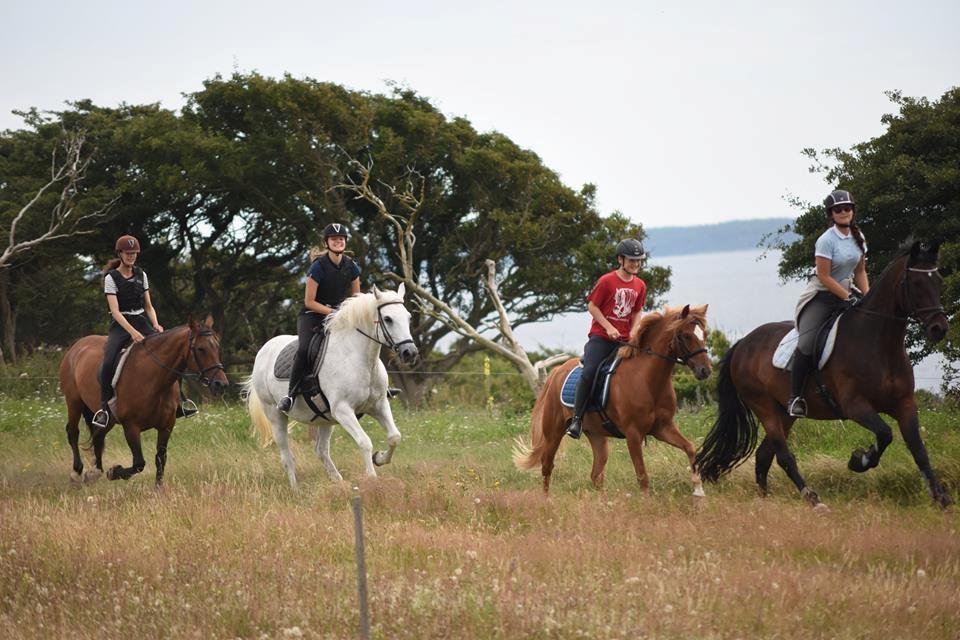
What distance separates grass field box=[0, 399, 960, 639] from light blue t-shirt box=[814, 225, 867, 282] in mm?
2138

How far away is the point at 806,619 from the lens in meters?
6.64

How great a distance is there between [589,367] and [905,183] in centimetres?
1236

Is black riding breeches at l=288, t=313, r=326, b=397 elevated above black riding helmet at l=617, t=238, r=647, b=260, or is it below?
below

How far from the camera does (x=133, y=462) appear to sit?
508 inches

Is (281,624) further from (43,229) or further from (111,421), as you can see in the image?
(43,229)

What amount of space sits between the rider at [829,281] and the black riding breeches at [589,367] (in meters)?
1.71

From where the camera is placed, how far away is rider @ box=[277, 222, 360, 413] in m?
12.3

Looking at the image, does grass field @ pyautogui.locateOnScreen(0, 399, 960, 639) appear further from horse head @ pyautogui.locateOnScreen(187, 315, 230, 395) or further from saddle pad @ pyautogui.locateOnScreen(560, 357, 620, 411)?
horse head @ pyautogui.locateOnScreen(187, 315, 230, 395)

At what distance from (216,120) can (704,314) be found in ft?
77.6

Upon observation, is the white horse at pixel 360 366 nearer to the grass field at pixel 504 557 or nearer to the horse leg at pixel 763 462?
the grass field at pixel 504 557

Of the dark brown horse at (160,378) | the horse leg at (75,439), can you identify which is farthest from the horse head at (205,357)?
the horse leg at (75,439)

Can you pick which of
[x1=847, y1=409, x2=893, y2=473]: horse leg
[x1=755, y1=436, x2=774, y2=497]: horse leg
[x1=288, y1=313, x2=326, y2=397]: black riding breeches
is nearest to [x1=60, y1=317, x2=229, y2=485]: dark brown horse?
[x1=288, y1=313, x2=326, y2=397]: black riding breeches

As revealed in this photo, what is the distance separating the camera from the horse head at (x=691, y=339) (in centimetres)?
1015

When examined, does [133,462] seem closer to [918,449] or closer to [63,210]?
[918,449]
